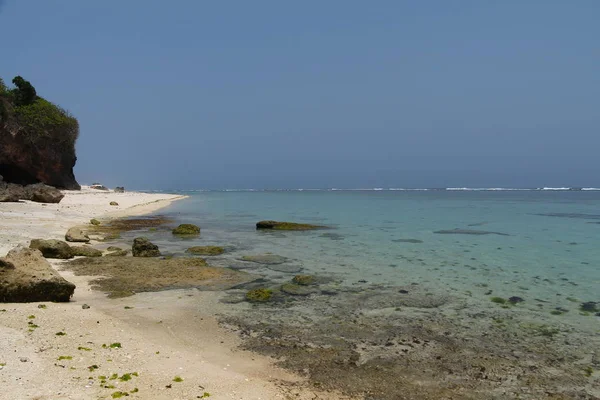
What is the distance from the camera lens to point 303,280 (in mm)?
14289

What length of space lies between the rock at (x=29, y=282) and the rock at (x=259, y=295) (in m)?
→ 4.50

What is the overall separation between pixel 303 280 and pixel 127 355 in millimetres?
7440

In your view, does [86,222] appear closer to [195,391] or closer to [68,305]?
[68,305]

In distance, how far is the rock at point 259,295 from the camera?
39.5ft

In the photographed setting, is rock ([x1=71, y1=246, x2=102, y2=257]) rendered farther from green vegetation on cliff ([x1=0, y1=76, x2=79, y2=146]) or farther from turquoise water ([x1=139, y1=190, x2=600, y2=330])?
→ green vegetation on cliff ([x1=0, y1=76, x2=79, y2=146])

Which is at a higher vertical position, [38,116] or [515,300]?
[38,116]

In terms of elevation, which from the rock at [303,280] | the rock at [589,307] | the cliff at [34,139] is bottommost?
the rock at [589,307]

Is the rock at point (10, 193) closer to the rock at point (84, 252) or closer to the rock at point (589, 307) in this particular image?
the rock at point (84, 252)

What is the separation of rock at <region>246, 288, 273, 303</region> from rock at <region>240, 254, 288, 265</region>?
16.7 feet

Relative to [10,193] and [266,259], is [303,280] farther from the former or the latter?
[10,193]

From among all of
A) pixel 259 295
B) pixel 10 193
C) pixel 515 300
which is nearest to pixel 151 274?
pixel 259 295

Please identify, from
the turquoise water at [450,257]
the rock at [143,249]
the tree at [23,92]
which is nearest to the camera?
the turquoise water at [450,257]

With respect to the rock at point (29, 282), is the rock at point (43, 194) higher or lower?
higher

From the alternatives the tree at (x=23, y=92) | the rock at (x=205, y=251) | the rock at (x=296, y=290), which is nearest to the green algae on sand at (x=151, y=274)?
the rock at (x=296, y=290)
